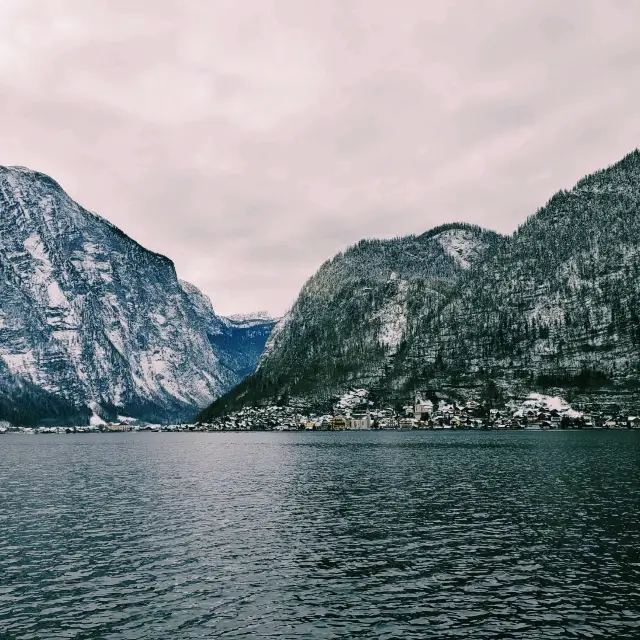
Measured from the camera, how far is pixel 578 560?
48.8 meters

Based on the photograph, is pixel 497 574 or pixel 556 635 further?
pixel 497 574

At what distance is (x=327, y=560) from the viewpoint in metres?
50.8

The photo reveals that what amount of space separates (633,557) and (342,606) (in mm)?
26160

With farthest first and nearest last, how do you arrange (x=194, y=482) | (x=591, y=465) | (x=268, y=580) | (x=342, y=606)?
(x=591, y=465), (x=194, y=482), (x=268, y=580), (x=342, y=606)

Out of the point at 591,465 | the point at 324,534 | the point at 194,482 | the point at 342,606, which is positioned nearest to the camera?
the point at 342,606

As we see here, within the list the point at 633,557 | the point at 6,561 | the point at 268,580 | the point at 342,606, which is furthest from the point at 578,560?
the point at 6,561

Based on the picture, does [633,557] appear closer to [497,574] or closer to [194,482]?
[497,574]

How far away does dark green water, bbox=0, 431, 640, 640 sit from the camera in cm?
3616

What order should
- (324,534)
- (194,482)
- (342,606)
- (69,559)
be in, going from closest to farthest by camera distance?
1. (342,606)
2. (69,559)
3. (324,534)
4. (194,482)

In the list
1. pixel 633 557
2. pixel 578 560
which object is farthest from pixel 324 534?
pixel 633 557

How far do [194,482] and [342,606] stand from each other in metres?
74.5

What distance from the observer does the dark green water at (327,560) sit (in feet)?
119

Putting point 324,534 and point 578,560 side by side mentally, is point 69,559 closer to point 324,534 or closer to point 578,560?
point 324,534

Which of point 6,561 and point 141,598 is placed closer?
point 141,598
